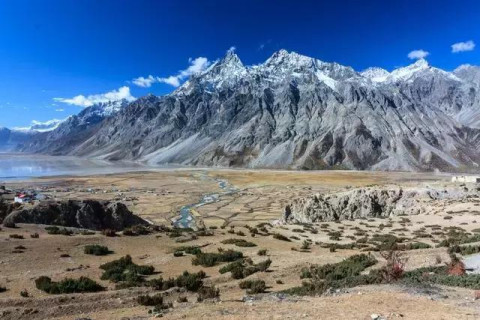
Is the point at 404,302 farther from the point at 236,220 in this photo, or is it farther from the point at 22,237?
the point at 236,220

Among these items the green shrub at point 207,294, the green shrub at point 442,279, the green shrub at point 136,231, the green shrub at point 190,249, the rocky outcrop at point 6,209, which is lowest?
the green shrub at point 190,249

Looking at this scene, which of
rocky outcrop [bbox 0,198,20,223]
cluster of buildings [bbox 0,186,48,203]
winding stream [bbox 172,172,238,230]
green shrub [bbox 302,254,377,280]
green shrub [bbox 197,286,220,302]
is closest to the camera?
green shrub [bbox 197,286,220,302]

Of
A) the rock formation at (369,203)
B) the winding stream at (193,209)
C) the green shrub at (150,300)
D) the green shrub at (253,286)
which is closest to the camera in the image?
the green shrub at (150,300)

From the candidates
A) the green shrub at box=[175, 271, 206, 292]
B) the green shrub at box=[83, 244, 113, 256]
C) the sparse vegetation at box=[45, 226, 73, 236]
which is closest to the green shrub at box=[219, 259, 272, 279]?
the green shrub at box=[175, 271, 206, 292]

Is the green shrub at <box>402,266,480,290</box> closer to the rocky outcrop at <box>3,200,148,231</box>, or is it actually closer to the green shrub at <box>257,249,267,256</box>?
the green shrub at <box>257,249,267,256</box>

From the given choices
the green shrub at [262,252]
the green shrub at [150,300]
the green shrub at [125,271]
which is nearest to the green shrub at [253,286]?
the green shrub at [150,300]

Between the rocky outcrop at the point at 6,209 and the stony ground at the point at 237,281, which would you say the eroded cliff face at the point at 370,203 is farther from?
the rocky outcrop at the point at 6,209

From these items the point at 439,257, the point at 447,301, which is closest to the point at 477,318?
the point at 447,301
